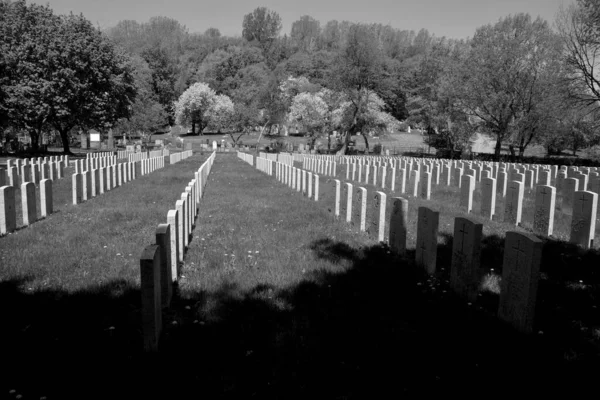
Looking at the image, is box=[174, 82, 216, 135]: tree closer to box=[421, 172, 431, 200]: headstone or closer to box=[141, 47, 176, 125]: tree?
box=[141, 47, 176, 125]: tree

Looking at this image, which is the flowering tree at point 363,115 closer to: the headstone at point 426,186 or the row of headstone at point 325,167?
the row of headstone at point 325,167

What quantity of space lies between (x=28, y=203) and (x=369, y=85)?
52.7 meters

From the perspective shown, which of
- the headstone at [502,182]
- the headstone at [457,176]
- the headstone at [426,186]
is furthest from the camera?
the headstone at [457,176]

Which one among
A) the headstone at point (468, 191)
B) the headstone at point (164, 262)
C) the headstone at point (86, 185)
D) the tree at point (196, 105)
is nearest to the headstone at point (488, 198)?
the headstone at point (468, 191)

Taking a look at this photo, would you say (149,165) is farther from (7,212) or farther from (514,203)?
(514,203)

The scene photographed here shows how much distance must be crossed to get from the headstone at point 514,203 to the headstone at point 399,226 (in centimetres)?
433

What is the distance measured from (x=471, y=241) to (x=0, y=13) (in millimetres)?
42478

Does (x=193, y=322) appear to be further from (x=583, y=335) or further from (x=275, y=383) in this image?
(x=583, y=335)

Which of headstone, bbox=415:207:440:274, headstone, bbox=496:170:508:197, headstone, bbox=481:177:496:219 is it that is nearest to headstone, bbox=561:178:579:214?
headstone, bbox=481:177:496:219

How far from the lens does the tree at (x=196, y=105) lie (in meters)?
86.8

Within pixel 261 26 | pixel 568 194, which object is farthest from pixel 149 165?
pixel 261 26

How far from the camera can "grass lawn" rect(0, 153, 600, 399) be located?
11.6 ft

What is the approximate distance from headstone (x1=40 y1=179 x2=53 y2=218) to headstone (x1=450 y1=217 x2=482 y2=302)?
8.88 m

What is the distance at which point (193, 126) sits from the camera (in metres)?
93.2
